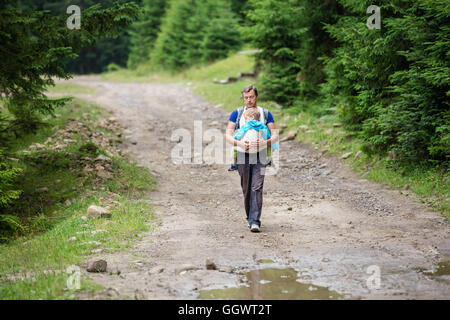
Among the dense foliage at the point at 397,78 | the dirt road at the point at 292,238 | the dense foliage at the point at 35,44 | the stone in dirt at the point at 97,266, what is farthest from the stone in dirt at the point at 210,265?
the dense foliage at the point at 397,78

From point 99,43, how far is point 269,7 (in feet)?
137

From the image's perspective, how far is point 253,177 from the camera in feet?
25.3

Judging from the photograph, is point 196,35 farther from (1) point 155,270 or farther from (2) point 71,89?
(1) point 155,270

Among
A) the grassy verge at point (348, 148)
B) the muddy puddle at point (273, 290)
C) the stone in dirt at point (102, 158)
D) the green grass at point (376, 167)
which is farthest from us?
the stone in dirt at point (102, 158)

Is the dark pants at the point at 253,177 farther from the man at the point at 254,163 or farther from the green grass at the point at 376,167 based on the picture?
the green grass at the point at 376,167

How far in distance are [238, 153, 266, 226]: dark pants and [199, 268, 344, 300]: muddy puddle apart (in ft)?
6.96

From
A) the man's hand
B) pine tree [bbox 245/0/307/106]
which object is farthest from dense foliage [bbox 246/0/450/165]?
the man's hand

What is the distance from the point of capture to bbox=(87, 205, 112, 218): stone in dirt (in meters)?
8.55

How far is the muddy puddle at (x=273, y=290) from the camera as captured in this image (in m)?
5.00

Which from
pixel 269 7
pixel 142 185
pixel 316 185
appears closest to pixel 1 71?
pixel 142 185

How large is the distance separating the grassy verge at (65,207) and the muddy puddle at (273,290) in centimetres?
144

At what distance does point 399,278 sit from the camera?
5469 mm

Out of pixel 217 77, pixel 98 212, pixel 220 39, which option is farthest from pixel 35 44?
pixel 220 39

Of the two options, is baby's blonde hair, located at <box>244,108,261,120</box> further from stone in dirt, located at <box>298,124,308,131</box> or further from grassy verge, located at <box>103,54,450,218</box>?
stone in dirt, located at <box>298,124,308,131</box>
